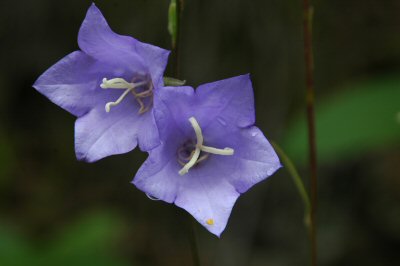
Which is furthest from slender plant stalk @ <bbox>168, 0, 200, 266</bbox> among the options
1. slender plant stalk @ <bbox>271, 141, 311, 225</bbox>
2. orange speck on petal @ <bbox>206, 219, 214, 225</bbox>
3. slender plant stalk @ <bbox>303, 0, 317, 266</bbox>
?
slender plant stalk @ <bbox>303, 0, 317, 266</bbox>

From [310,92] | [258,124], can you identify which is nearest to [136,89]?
[310,92]

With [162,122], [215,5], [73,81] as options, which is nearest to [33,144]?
[215,5]

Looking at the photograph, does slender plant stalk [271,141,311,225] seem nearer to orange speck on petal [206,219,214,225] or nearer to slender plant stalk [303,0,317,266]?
slender plant stalk [303,0,317,266]

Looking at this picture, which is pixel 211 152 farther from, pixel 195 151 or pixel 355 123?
pixel 355 123

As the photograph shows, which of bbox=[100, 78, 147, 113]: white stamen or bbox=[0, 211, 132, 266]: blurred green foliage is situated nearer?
bbox=[100, 78, 147, 113]: white stamen

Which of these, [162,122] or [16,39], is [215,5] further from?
[162,122]

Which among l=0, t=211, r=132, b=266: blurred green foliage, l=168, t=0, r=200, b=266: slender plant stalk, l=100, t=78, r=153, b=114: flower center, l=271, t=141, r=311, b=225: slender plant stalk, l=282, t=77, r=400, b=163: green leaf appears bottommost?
l=0, t=211, r=132, b=266: blurred green foliage

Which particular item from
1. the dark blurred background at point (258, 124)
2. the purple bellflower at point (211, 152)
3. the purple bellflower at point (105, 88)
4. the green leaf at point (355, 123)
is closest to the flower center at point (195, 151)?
the purple bellflower at point (211, 152)

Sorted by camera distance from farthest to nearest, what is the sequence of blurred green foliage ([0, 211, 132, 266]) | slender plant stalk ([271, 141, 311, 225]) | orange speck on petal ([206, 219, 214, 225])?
blurred green foliage ([0, 211, 132, 266])
slender plant stalk ([271, 141, 311, 225])
orange speck on petal ([206, 219, 214, 225])
